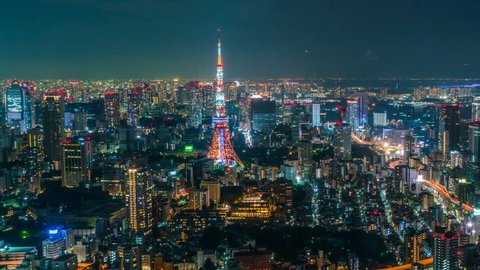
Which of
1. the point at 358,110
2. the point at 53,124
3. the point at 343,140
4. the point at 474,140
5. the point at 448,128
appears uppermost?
the point at 358,110

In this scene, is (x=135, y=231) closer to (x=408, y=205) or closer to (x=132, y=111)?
(x=408, y=205)

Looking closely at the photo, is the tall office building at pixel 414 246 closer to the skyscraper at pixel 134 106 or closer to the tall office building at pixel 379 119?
the tall office building at pixel 379 119

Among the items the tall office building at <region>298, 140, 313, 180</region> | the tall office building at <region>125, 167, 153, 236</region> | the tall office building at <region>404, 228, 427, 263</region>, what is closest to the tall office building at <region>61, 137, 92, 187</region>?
the tall office building at <region>125, 167, 153, 236</region>

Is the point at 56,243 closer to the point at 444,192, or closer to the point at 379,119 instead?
the point at 444,192

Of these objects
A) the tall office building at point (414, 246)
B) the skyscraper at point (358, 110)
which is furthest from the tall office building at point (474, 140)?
the tall office building at point (414, 246)

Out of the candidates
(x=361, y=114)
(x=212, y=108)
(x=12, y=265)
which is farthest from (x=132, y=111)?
(x=12, y=265)

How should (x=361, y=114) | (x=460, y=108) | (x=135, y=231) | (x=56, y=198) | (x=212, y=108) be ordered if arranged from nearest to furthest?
(x=135, y=231) → (x=56, y=198) → (x=460, y=108) → (x=361, y=114) → (x=212, y=108)

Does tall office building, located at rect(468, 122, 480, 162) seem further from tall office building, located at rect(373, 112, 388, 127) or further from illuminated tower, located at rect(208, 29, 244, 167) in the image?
illuminated tower, located at rect(208, 29, 244, 167)

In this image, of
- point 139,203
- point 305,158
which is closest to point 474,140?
point 305,158
